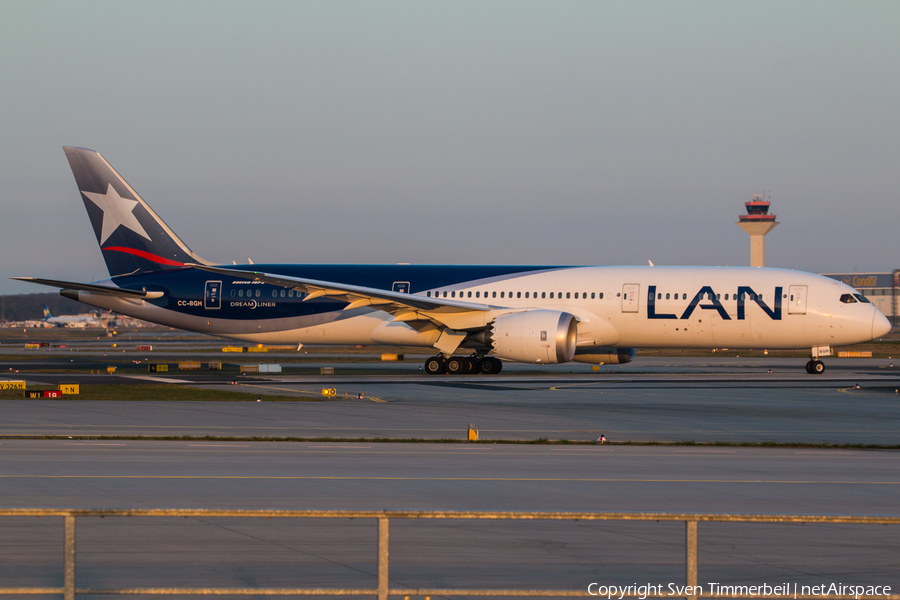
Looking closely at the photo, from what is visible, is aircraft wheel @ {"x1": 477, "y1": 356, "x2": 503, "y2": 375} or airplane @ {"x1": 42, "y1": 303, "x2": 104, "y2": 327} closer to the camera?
aircraft wheel @ {"x1": 477, "y1": 356, "x2": 503, "y2": 375}

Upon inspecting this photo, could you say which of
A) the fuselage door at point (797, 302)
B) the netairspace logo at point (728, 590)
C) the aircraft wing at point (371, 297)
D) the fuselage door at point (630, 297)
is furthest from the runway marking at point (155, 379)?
the netairspace logo at point (728, 590)

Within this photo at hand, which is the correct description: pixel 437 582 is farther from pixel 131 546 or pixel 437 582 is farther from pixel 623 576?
pixel 131 546

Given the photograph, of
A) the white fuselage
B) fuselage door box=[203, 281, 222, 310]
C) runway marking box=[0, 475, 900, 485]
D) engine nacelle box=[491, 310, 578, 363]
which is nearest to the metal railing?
runway marking box=[0, 475, 900, 485]

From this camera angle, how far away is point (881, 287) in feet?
417

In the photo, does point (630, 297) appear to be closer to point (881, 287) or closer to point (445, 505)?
point (445, 505)

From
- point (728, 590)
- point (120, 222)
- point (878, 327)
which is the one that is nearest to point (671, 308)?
point (878, 327)

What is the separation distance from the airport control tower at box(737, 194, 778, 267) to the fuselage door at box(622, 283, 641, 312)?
100m

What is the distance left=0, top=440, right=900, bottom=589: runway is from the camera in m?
7.93

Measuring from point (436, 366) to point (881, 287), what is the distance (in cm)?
11072

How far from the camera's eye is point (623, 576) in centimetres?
776

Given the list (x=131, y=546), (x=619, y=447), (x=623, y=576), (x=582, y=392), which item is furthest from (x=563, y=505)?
(x=582, y=392)

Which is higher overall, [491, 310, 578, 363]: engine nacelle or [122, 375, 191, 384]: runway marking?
[491, 310, 578, 363]: engine nacelle

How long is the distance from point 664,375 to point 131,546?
103 feet

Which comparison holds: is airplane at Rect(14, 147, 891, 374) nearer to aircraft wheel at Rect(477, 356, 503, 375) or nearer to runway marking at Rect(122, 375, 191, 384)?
aircraft wheel at Rect(477, 356, 503, 375)
